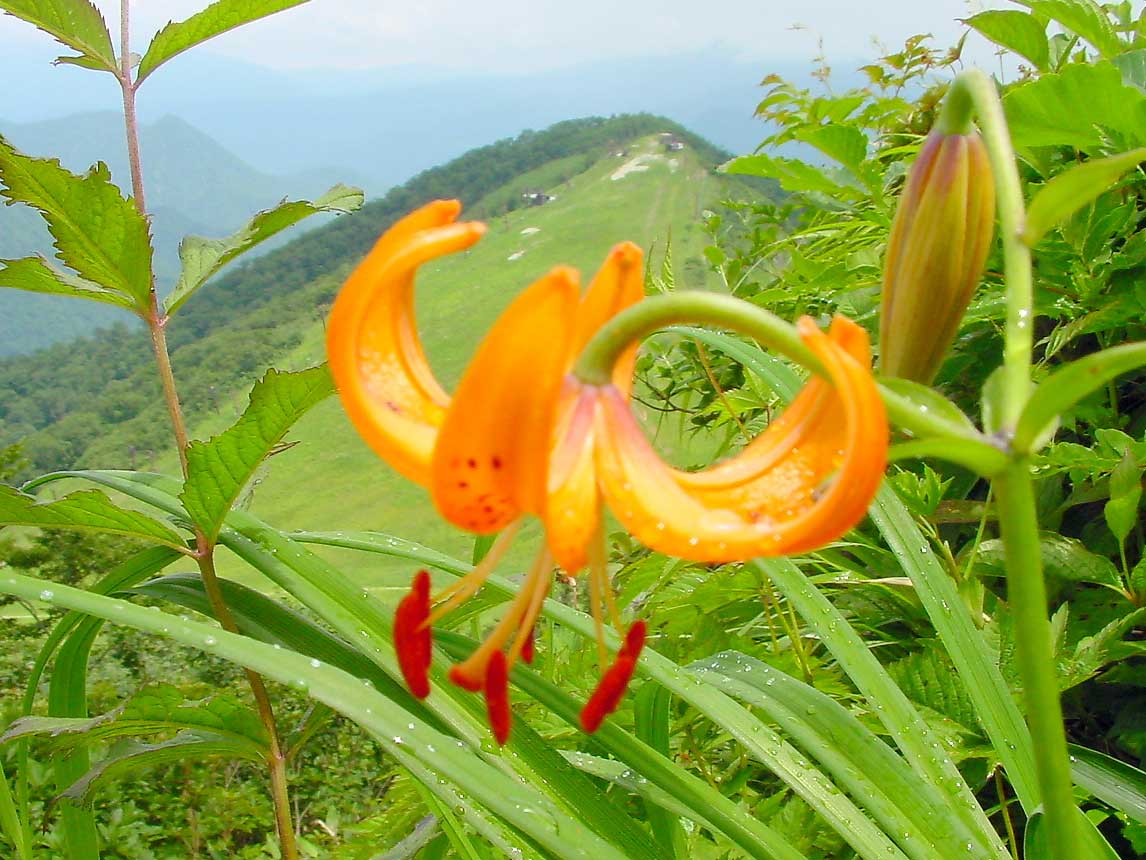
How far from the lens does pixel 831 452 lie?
1.36ft

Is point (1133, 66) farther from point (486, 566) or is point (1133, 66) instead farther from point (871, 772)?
point (486, 566)

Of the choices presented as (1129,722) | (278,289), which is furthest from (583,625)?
(278,289)

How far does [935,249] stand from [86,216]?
59 centimetres

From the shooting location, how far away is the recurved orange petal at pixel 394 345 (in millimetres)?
379

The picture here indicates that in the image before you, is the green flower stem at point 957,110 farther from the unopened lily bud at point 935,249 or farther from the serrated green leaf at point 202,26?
the serrated green leaf at point 202,26

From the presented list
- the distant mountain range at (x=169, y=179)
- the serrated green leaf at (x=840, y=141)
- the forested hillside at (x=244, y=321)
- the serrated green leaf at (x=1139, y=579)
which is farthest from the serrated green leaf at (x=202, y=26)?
the distant mountain range at (x=169, y=179)

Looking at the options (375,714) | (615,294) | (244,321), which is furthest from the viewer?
(244,321)

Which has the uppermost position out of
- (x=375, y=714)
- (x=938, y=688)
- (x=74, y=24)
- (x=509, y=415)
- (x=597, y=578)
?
(x=74, y=24)

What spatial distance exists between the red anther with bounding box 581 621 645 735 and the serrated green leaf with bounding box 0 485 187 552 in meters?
0.40

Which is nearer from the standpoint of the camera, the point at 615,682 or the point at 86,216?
the point at 615,682

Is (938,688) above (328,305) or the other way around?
above

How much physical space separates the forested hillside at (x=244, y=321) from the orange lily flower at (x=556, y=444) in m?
15.8

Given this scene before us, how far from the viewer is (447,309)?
14289 mm

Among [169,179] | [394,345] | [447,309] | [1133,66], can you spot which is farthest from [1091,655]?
[169,179]
